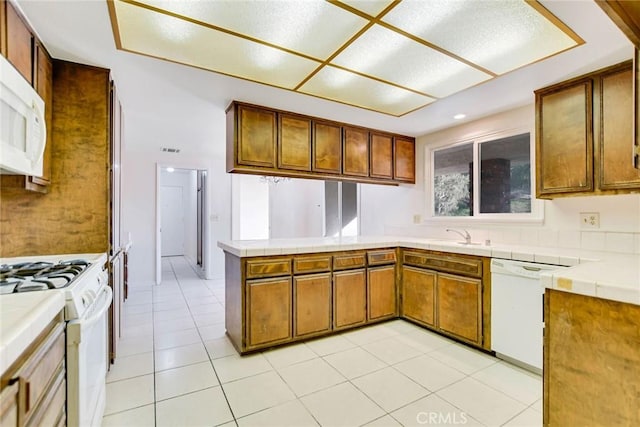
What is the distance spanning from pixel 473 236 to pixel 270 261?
Answer: 2171 millimetres

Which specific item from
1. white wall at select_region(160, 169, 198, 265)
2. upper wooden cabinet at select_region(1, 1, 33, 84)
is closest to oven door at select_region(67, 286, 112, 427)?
upper wooden cabinet at select_region(1, 1, 33, 84)

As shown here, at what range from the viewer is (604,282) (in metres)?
1.25

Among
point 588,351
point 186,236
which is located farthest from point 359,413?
point 186,236

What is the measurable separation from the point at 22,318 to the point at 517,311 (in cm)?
276

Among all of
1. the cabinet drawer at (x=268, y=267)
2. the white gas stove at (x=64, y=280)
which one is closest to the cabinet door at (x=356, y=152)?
the cabinet drawer at (x=268, y=267)

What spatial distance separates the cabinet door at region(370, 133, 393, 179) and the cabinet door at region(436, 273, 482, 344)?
1387 mm

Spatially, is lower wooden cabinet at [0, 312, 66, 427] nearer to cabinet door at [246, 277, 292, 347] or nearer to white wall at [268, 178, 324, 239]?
cabinet door at [246, 277, 292, 347]

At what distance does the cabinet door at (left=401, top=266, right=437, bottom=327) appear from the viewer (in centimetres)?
291

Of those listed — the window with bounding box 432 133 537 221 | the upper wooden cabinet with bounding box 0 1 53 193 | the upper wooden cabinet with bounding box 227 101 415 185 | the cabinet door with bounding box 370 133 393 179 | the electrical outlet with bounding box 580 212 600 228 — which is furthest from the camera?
the cabinet door with bounding box 370 133 393 179

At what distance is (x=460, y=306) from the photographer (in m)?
2.66

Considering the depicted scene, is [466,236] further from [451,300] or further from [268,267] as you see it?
[268,267]

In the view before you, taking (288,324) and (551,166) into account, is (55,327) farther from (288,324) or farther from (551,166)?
(551,166)

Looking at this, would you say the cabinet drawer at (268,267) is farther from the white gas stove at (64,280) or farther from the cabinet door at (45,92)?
the cabinet door at (45,92)

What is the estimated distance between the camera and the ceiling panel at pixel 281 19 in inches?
58.2
